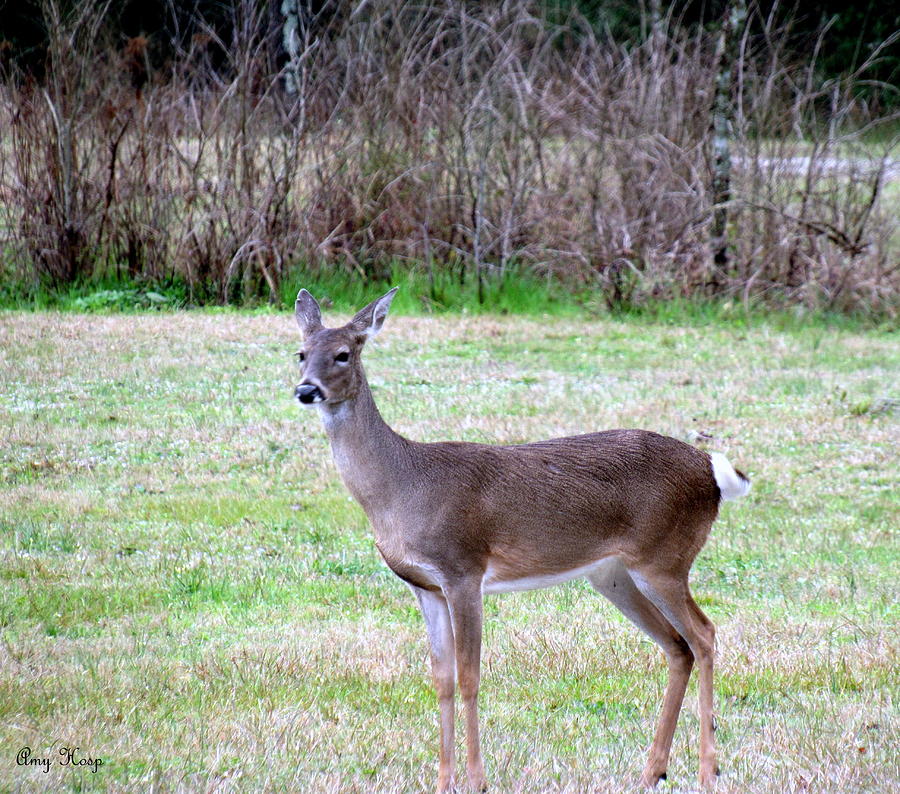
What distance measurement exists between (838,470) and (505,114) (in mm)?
7312

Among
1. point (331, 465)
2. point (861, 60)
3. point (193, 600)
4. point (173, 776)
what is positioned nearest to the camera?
point (173, 776)

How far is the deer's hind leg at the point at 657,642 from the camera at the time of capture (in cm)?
397

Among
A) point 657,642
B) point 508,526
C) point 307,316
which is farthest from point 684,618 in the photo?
point 307,316

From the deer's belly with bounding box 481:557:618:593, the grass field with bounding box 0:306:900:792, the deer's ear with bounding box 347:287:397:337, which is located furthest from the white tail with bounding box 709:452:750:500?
the deer's ear with bounding box 347:287:397:337

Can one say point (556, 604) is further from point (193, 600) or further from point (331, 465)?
point (331, 465)

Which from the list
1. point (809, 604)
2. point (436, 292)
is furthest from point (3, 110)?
point (809, 604)

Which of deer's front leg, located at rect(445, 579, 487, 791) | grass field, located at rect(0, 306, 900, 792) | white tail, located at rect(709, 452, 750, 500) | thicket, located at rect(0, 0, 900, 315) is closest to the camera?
deer's front leg, located at rect(445, 579, 487, 791)

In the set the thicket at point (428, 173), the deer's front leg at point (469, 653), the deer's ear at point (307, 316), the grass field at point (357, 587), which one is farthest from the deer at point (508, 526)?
the thicket at point (428, 173)

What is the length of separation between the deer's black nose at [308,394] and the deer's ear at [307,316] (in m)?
0.38

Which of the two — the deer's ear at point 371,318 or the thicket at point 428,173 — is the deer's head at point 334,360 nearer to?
the deer's ear at point 371,318

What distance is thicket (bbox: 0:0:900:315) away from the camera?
1295 cm

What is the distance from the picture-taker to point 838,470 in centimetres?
804
